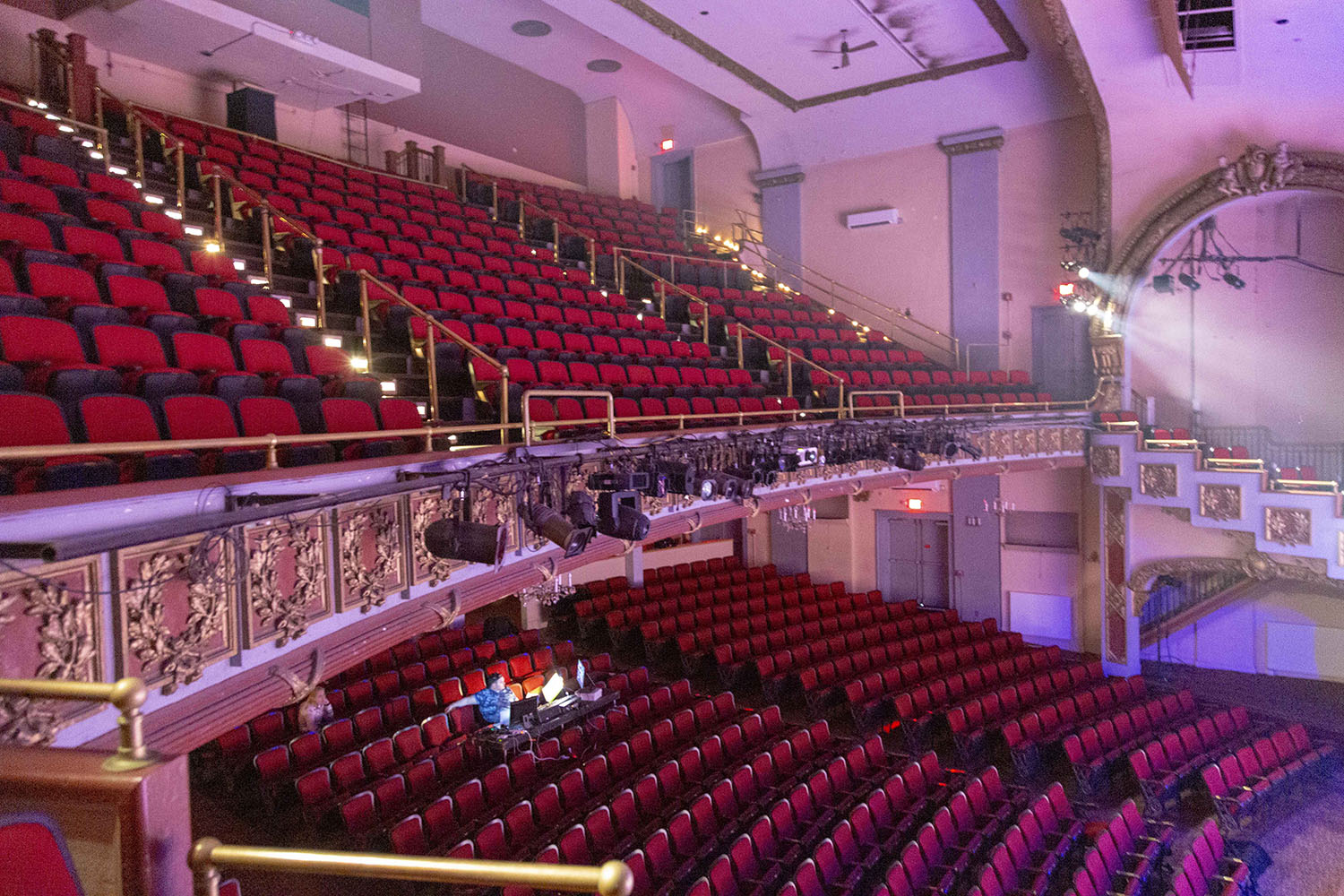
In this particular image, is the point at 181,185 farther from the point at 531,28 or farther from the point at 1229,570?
the point at 1229,570

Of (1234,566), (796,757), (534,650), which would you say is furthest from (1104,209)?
(534,650)

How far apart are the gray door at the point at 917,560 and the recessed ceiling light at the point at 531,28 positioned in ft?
21.2

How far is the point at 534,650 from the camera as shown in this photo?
5723 millimetres

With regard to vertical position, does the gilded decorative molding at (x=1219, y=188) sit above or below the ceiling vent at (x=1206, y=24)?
below

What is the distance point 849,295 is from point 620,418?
6.06 meters

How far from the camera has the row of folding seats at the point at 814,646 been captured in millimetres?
6098

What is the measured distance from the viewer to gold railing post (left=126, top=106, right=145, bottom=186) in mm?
4867

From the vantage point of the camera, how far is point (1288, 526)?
5941mm

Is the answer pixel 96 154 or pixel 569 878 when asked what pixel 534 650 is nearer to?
pixel 96 154

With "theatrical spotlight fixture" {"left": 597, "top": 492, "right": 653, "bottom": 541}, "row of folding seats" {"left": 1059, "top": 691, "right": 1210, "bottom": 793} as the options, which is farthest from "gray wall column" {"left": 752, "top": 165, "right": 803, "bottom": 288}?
"theatrical spotlight fixture" {"left": 597, "top": 492, "right": 653, "bottom": 541}

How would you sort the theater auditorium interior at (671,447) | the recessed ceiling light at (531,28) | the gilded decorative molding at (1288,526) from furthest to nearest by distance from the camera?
the recessed ceiling light at (531,28) < the gilded decorative molding at (1288,526) < the theater auditorium interior at (671,447)

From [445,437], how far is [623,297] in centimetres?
391

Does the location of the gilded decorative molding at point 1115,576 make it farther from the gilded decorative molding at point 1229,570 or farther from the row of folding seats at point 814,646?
the row of folding seats at point 814,646

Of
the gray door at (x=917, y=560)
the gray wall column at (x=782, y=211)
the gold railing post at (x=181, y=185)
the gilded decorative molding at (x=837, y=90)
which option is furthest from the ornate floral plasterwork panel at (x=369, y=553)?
the gray wall column at (x=782, y=211)
